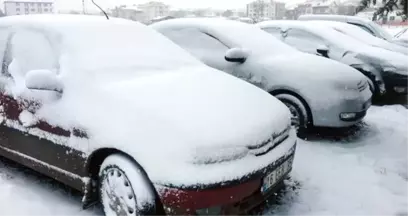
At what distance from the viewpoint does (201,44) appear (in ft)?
17.4

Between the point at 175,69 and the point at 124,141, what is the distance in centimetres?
119

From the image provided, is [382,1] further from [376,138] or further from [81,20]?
[81,20]

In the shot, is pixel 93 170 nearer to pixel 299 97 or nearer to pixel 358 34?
pixel 299 97

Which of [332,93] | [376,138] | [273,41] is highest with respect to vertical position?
[273,41]

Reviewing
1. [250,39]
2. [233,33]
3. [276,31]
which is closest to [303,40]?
[276,31]

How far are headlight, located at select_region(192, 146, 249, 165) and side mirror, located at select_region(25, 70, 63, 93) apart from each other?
1.24 meters

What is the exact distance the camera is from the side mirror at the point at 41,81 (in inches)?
110

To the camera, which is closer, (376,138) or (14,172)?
(14,172)

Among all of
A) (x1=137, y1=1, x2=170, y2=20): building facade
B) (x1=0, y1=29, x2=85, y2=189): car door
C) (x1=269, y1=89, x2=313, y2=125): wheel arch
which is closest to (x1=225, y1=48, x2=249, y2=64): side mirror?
(x1=269, y1=89, x2=313, y2=125): wheel arch

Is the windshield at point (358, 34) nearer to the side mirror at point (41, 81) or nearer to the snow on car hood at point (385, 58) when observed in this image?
the snow on car hood at point (385, 58)

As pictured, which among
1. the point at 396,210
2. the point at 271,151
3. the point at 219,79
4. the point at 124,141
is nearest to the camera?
the point at 124,141

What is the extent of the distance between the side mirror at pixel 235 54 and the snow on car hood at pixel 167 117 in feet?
5.33

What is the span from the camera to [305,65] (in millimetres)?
4797

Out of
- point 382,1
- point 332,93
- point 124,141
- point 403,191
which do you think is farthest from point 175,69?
point 382,1
